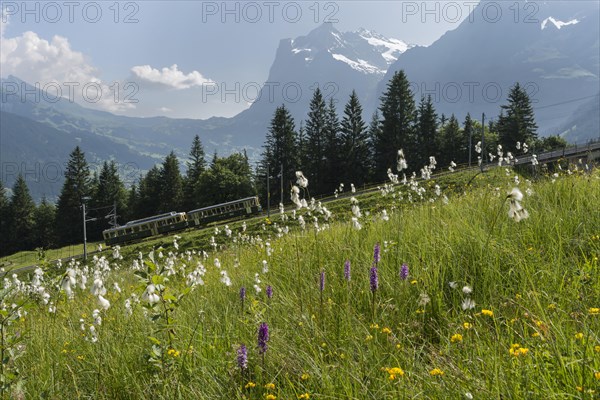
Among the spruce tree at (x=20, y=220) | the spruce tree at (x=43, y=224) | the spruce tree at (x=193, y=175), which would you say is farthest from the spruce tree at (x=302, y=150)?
the spruce tree at (x=20, y=220)

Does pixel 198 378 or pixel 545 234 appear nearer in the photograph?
pixel 198 378

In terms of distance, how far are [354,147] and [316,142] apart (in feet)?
24.9

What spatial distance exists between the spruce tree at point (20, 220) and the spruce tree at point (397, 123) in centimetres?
6925

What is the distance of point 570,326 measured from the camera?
2039 mm

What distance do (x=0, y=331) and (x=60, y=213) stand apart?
82.7m

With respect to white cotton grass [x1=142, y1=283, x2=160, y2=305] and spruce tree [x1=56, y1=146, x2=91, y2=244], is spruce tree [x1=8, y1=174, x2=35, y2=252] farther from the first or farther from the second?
white cotton grass [x1=142, y1=283, x2=160, y2=305]

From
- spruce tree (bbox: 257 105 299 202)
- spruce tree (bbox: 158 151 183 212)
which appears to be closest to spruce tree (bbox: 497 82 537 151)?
spruce tree (bbox: 257 105 299 202)

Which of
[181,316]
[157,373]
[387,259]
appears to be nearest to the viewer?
[157,373]

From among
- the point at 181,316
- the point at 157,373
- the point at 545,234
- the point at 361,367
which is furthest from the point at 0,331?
the point at 545,234

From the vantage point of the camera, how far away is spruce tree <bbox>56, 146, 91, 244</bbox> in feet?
232

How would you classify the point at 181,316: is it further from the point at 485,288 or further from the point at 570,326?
the point at 570,326

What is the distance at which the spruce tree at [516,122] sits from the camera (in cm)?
5791

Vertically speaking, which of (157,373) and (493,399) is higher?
(493,399)

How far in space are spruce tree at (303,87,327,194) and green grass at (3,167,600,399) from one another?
57867 millimetres
